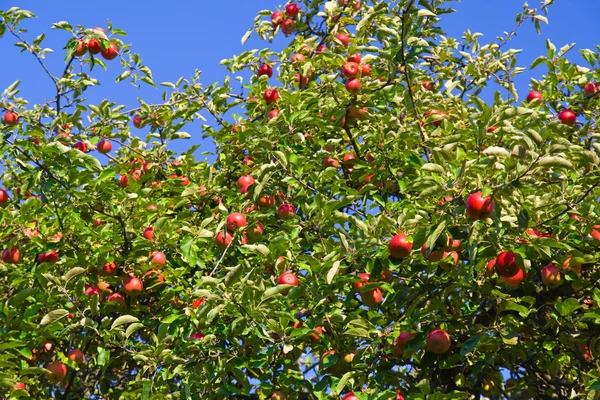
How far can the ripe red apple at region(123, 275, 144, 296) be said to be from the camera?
4793 millimetres

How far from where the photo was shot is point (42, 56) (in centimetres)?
546

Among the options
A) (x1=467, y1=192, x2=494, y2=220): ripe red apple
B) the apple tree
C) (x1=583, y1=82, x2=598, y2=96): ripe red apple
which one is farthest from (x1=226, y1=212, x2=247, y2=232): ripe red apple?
(x1=583, y1=82, x2=598, y2=96): ripe red apple

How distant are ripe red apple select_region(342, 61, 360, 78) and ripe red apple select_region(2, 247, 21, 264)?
2835 mm

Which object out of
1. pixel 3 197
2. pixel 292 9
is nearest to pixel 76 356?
pixel 3 197

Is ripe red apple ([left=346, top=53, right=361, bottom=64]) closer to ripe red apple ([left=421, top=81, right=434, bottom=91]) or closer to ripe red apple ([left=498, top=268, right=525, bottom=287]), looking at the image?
ripe red apple ([left=421, top=81, right=434, bottom=91])

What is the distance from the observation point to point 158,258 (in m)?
4.68

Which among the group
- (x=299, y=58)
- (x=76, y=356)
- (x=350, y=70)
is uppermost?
(x=299, y=58)

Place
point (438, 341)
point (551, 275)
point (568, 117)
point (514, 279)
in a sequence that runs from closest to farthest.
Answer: point (514, 279) → point (438, 341) → point (551, 275) → point (568, 117)

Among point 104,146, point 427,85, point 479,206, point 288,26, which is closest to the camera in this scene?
point 479,206

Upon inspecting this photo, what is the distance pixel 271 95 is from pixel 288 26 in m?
1.54

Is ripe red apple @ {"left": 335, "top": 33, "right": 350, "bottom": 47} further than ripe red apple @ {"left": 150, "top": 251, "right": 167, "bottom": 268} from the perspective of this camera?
Yes

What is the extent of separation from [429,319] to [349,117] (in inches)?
79.2

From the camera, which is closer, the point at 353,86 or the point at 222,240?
the point at 222,240

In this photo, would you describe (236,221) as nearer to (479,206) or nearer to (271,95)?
(271,95)
